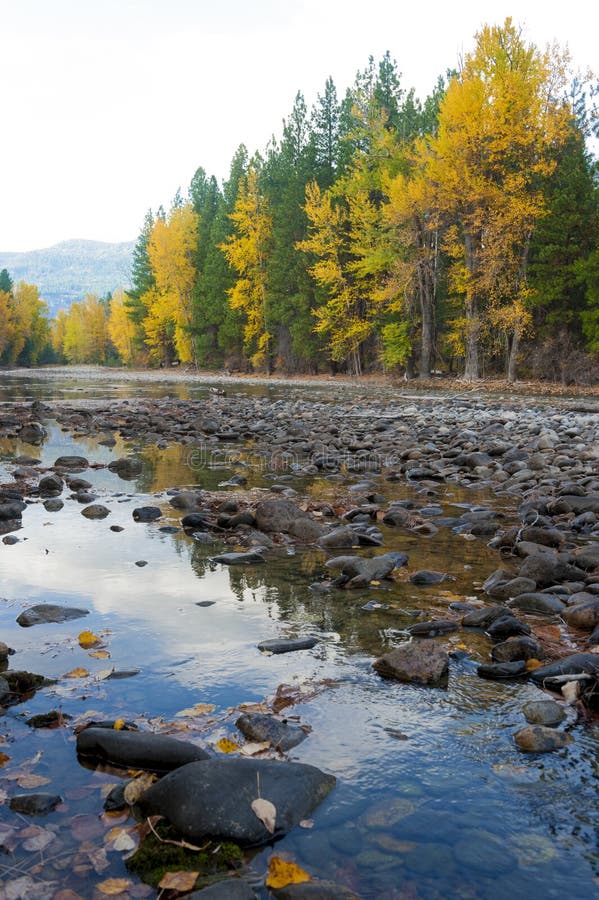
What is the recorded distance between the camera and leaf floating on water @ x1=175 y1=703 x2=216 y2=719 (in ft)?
8.35

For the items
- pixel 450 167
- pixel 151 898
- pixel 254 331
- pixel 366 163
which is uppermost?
pixel 366 163

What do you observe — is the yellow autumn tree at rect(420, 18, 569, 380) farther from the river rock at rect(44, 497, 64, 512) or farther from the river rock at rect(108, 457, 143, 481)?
the river rock at rect(44, 497, 64, 512)

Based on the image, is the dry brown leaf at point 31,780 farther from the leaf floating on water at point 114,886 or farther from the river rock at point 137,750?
the leaf floating on water at point 114,886

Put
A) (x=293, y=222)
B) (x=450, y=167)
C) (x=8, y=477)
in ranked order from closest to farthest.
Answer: (x=8, y=477), (x=450, y=167), (x=293, y=222)

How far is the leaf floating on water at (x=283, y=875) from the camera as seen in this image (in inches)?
67.1

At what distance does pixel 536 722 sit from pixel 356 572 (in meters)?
1.85

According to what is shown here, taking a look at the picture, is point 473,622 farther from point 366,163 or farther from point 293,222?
point 293,222

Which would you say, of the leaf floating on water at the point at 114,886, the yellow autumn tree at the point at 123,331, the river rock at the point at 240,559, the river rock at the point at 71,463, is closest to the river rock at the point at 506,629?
the river rock at the point at 240,559

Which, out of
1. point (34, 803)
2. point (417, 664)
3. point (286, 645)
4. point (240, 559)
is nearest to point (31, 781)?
point (34, 803)

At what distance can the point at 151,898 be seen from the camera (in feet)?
5.47

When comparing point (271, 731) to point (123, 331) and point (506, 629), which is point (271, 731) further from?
point (123, 331)

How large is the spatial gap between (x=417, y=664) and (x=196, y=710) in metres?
0.91

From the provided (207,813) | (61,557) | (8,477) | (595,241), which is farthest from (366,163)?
(207,813)

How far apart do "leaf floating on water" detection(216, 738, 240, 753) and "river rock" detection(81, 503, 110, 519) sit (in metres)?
3.81
